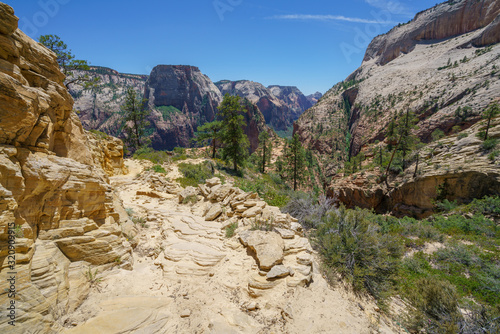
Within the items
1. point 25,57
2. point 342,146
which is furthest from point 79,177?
point 342,146

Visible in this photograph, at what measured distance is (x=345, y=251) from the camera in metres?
5.51

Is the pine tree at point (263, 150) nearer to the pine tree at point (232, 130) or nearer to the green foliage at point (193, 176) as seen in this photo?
the pine tree at point (232, 130)

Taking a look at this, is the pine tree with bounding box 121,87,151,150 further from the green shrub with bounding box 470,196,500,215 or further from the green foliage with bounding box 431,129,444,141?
the green foliage with bounding box 431,129,444,141

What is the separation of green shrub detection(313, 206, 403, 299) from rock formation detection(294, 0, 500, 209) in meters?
37.0

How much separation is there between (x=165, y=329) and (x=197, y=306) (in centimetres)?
67

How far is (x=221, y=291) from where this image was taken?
4352mm

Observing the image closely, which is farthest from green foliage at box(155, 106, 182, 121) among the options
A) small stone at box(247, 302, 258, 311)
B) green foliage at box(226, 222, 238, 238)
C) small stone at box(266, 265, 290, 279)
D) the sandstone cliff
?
small stone at box(247, 302, 258, 311)

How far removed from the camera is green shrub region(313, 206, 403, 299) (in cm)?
480

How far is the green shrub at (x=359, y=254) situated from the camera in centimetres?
480

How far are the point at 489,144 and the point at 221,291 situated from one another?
2734cm

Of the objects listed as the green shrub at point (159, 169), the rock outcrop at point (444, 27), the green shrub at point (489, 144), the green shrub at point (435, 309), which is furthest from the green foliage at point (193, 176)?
the rock outcrop at point (444, 27)

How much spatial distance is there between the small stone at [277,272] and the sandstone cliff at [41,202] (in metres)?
3.65

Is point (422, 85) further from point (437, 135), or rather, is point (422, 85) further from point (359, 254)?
point (359, 254)

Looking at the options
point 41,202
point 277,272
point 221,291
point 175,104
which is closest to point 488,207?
point 277,272
